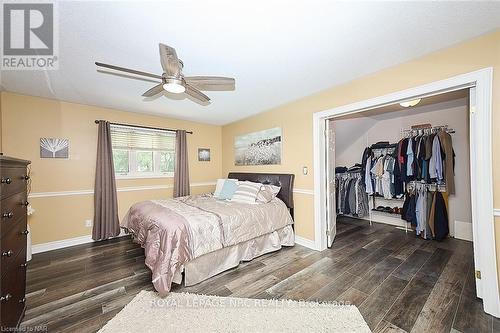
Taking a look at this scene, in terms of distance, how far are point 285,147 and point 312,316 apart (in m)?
2.49

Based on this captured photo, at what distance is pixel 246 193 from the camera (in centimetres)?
327

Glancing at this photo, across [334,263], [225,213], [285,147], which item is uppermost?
[285,147]

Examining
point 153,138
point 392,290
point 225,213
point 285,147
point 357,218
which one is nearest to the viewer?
point 392,290

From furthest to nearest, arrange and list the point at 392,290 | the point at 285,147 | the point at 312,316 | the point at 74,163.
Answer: the point at 285,147 < the point at 74,163 < the point at 392,290 < the point at 312,316

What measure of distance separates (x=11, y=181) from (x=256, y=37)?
2122 millimetres

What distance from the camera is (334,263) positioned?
8.47 ft

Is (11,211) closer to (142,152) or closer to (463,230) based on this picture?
(142,152)

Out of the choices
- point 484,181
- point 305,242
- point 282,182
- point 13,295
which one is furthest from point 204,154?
point 484,181

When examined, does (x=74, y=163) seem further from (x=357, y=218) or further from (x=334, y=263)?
(x=357, y=218)

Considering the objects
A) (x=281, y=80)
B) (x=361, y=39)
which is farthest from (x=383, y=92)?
(x=281, y=80)

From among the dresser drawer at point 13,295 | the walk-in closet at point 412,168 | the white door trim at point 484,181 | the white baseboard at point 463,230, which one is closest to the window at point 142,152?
the dresser drawer at point 13,295

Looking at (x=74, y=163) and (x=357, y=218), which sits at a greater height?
(x=74, y=163)

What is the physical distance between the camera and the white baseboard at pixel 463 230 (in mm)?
3168

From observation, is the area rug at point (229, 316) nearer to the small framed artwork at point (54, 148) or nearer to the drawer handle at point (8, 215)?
the drawer handle at point (8, 215)
